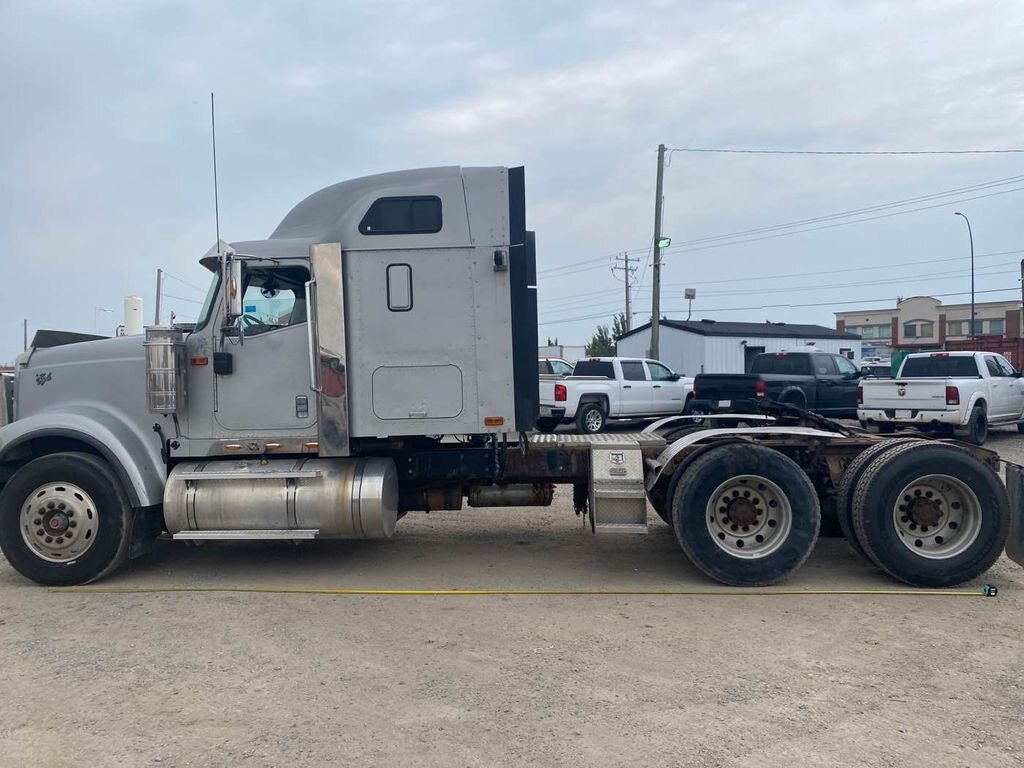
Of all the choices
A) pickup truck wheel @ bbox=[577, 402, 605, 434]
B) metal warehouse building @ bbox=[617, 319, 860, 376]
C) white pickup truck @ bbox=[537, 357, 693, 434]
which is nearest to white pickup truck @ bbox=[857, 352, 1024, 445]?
white pickup truck @ bbox=[537, 357, 693, 434]

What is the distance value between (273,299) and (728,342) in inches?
1299

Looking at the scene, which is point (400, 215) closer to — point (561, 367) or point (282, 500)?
point (282, 500)

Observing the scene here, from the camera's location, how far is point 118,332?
8180mm

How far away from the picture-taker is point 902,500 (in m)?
6.72

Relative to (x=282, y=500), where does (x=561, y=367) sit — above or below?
above

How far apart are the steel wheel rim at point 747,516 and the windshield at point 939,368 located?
38.7ft

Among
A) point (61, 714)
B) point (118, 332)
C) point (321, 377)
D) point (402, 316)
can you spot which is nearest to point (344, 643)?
point (61, 714)

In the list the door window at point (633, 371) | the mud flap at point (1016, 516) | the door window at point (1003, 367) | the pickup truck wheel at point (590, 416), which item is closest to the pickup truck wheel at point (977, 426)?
the door window at point (1003, 367)

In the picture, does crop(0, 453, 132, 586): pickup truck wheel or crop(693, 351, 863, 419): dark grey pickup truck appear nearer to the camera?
crop(0, 453, 132, 586): pickup truck wheel

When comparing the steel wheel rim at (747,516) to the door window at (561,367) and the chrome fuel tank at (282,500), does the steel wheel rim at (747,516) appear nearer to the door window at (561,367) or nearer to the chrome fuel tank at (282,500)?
the chrome fuel tank at (282,500)

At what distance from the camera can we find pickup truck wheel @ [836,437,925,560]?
22.3 feet

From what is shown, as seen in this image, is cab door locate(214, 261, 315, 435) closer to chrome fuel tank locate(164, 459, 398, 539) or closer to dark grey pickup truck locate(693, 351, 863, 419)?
chrome fuel tank locate(164, 459, 398, 539)

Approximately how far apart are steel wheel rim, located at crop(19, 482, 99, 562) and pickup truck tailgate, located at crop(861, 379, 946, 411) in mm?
13924

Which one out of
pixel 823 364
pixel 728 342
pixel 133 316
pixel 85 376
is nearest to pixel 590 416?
pixel 823 364
